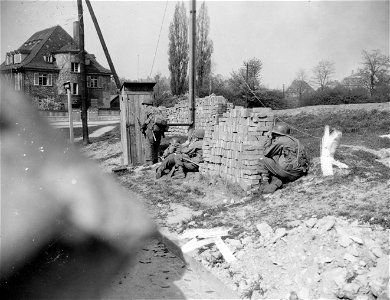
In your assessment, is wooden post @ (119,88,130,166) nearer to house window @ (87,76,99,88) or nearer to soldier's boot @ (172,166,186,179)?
soldier's boot @ (172,166,186,179)

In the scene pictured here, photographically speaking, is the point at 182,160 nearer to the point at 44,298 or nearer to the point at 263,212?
the point at 263,212

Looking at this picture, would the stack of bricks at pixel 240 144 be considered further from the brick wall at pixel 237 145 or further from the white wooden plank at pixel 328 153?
the white wooden plank at pixel 328 153

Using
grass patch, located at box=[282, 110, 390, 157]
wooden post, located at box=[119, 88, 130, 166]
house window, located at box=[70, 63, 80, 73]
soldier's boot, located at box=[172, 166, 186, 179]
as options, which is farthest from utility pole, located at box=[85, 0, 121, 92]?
house window, located at box=[70, 63, 80, 73]

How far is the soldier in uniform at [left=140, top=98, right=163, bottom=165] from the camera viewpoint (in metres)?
14.1

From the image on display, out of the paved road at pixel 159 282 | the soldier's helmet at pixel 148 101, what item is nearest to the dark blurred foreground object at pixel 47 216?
the paved road at pixel 159 282

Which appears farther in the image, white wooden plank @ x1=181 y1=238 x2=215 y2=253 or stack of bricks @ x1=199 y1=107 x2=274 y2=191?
stack of bricks @ x1=199 y1=107 x2=274 y2=191

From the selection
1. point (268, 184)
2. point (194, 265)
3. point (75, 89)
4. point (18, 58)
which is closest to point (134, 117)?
point (268, 184)

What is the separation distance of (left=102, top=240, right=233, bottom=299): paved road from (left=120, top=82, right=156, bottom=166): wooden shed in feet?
27.6

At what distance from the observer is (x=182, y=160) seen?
11.7m

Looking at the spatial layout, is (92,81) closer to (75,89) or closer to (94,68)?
(94,68)

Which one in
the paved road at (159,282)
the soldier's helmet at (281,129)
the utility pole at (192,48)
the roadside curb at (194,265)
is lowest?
the paved road at (159,282)

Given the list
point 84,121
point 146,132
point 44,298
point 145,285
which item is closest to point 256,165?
point 145,285

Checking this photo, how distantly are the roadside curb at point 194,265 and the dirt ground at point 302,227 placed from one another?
0.09 metres

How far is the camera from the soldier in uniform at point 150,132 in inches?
554
